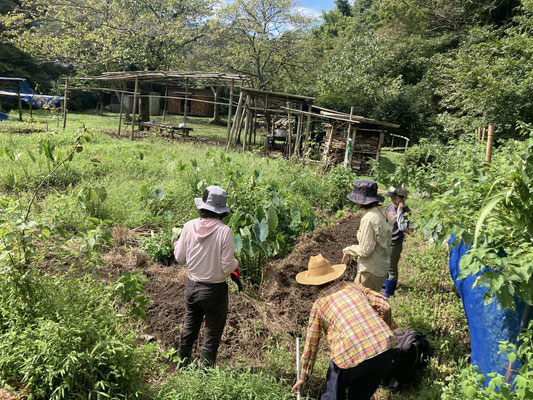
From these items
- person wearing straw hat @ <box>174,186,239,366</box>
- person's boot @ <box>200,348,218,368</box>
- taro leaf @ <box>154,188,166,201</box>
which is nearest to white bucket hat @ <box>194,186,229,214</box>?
person wearing straw hat @ <box>174,186,239,366</box>

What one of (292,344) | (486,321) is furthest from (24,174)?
(486,321)

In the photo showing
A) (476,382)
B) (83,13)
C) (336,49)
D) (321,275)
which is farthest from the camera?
(336,49)

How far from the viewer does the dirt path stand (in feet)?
12.6

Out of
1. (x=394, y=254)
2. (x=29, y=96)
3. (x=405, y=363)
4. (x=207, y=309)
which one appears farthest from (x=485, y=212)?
(x=29, y=96)

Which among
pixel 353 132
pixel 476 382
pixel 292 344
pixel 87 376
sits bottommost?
pixel 292 344

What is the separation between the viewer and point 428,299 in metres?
4.81

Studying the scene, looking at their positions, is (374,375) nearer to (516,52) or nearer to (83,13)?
(516,52)

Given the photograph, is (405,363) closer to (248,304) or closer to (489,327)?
(489,327)

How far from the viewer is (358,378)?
2604mm

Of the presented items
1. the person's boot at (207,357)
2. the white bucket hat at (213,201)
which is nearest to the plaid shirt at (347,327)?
the person's boot at (207,357)

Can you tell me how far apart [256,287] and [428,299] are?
6.70 feet

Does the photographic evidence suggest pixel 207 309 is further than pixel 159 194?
No

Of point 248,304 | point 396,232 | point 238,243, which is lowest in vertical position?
point 248,304

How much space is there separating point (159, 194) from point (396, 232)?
3.93 metres
